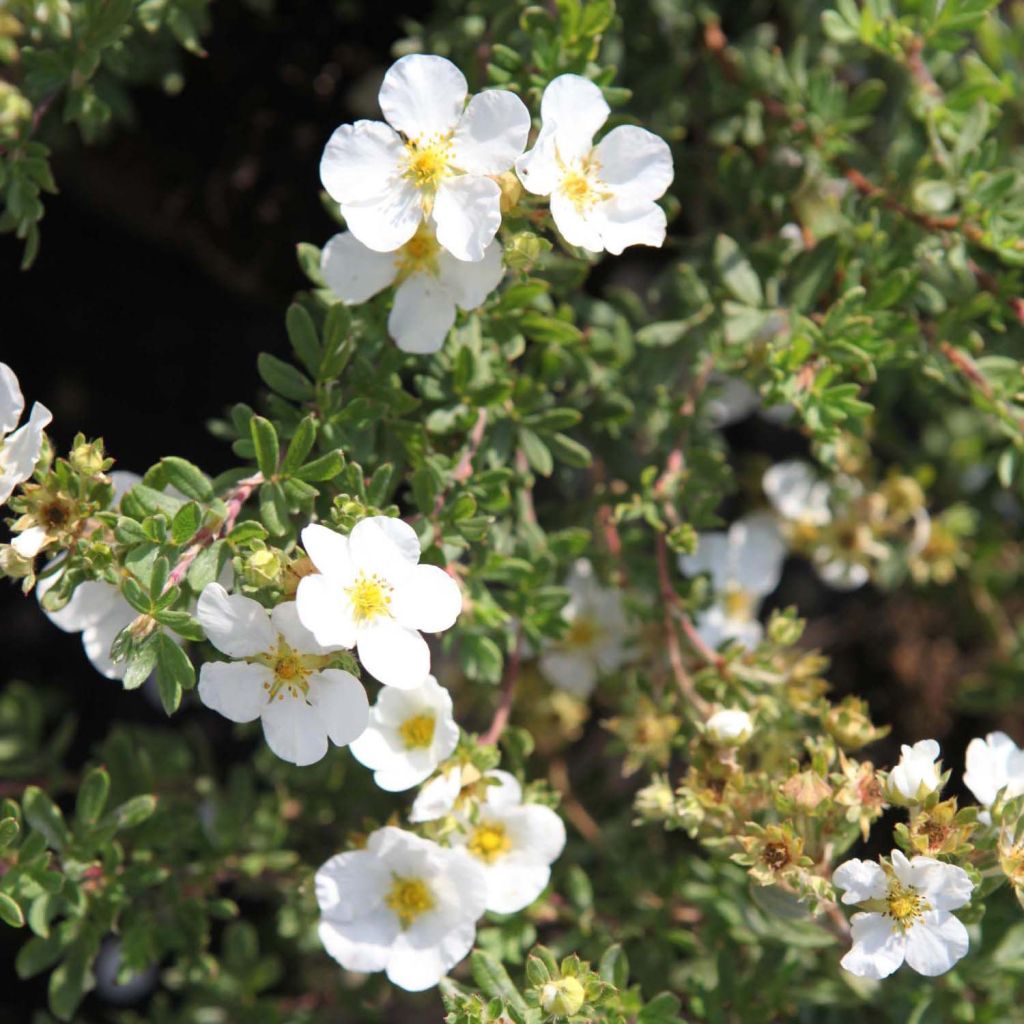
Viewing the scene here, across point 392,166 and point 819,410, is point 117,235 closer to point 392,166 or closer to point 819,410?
point 392,166

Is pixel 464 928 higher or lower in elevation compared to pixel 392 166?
lower

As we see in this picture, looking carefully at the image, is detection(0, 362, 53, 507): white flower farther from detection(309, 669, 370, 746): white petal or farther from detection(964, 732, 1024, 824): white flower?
detection(964, 732, 1024, 824): white flower

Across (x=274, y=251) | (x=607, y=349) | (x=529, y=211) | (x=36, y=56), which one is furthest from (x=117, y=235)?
(x=529, y=211)

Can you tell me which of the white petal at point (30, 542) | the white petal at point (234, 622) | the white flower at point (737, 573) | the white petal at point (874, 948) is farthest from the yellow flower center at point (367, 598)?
the white flower at point (737, 573)

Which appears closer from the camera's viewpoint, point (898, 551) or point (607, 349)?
point (607, 349)

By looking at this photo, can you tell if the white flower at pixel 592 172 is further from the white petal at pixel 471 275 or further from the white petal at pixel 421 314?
the white petal at pixel 421 314

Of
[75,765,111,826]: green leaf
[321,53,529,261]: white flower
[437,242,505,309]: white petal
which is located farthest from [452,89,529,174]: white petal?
[75,765,111,826]: green leaf
